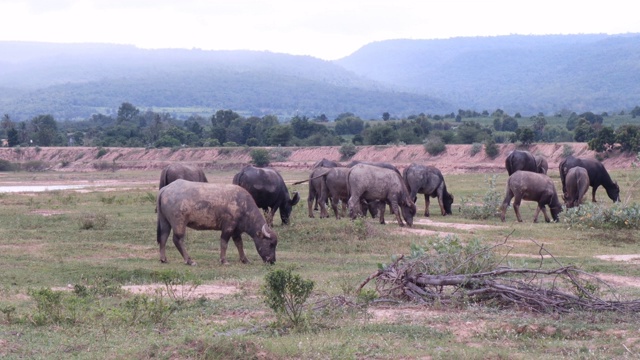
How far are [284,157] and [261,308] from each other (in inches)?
2312

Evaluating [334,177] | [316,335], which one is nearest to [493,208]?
[334,177]

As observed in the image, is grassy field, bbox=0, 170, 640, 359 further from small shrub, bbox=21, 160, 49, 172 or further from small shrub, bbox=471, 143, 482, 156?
small shrub, bbox=21, 160, 49, 172

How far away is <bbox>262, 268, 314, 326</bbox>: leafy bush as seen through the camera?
10656mm

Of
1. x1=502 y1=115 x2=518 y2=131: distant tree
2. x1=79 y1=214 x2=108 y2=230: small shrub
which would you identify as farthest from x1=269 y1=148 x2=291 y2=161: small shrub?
x1=79 y1=214 x2=108 y2=230: small shrub

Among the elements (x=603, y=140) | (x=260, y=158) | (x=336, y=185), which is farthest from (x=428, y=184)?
(x=260, y=158)

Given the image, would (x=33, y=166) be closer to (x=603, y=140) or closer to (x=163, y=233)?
(x=603, y=140)

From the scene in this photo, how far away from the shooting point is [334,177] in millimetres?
24812

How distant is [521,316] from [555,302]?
51 centimetres

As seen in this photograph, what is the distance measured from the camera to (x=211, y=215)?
16.8 m

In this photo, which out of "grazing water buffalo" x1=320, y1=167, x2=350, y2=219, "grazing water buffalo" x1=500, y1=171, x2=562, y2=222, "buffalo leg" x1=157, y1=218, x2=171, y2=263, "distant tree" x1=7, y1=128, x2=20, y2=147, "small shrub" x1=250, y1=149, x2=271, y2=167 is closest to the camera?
"buffalo leg" x1=157, y1=218, x2=171, y2=263

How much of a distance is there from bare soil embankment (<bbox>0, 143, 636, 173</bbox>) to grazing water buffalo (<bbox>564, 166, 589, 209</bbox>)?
21804 mm

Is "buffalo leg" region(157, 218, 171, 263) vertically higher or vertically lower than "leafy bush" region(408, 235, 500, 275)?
lower

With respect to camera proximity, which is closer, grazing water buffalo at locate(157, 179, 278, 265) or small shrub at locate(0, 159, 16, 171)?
grazing water buffalo at locate(157, 179, 278, 265)

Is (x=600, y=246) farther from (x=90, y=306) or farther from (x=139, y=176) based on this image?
(x=139, y=176)
